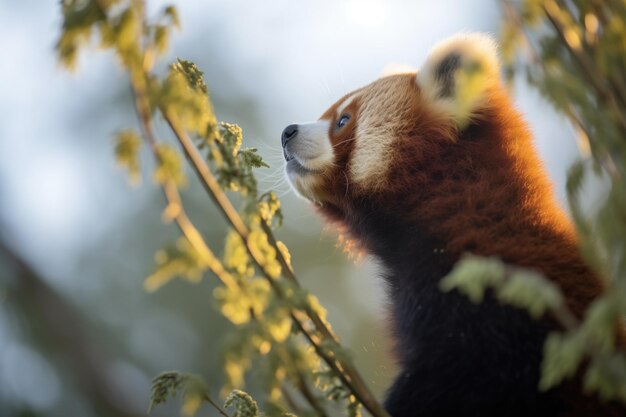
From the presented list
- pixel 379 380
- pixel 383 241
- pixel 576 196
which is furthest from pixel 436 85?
pixel 576 196

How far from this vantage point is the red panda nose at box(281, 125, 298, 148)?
3.17m

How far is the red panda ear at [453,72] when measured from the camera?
8.91ft

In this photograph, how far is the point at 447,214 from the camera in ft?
7.66

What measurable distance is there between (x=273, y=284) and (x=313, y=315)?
20cm

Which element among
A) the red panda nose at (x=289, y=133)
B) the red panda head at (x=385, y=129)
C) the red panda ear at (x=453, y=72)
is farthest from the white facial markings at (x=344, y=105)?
the red panda ear at (x=453, y=72)

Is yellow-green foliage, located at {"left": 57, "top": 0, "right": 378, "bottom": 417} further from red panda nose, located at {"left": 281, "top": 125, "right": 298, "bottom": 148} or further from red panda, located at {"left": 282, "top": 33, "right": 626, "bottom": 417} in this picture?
red panda nose, located at {"left": 281, "top": 125, "right": 298, "bottom": 148}

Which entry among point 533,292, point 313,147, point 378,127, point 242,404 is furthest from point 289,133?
point 533,292

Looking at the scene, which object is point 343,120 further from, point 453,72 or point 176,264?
point 176,264

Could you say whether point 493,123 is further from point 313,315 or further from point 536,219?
point 313,315

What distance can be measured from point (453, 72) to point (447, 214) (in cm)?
76

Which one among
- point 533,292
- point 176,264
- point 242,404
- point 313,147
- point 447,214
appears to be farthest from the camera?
point 313,147

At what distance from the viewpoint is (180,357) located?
35.2 feet

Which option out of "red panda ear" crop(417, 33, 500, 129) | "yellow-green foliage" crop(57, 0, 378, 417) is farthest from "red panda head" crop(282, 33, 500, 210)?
"yellow-green foliage" crop(57, 0, 378, 417)

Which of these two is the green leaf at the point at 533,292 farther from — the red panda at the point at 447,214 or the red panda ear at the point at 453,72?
the red panda ear at the point at 453,72
